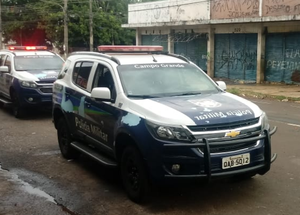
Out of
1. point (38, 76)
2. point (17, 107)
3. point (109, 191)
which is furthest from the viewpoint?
point (17, 107)

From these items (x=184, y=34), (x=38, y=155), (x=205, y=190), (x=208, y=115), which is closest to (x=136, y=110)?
(x=208, y=115)

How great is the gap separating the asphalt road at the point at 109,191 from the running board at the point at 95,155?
0.37 meters

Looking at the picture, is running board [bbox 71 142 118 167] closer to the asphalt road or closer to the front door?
the front door

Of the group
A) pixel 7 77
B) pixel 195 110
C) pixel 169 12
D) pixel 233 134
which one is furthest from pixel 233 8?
pixel 233 134

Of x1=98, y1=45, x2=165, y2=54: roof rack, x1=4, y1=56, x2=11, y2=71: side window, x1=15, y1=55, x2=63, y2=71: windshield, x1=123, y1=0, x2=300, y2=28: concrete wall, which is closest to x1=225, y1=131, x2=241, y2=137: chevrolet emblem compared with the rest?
x1=98, y1=45, x2=165, y2=54: roof rack

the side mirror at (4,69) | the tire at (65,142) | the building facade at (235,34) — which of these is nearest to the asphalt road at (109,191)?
the tire at (65,142)

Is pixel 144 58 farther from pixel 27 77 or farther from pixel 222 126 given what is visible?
pixel 27 77

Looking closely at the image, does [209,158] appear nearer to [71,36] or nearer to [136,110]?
[136,110]

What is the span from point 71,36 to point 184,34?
18.1 metres

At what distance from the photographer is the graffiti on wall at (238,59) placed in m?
24.1

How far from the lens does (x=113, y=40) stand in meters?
46.8

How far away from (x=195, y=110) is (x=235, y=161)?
728 millimetres

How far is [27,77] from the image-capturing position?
1157cm

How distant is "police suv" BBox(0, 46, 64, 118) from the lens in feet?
37.7
